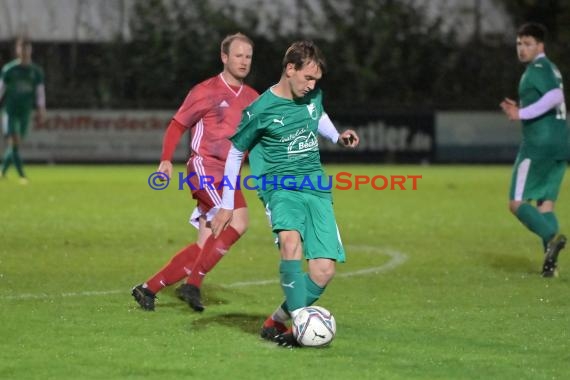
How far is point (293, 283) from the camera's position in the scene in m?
7.02

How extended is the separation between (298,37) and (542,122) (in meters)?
21.4

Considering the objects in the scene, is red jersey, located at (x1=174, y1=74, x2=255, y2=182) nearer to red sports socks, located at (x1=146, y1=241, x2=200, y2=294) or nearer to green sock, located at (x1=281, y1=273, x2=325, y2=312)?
red sports socks, located at (x1=146, y1=241, x2=200, y2=294)

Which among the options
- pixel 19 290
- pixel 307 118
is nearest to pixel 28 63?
pixel 19 290

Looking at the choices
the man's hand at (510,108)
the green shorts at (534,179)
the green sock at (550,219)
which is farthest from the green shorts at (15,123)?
the man's hand at (510,108)

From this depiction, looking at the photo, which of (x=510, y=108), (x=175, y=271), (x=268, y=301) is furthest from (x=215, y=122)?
(x=510, y=108)

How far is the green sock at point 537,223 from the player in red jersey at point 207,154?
110 inches

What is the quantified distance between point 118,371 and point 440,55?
27.2 m

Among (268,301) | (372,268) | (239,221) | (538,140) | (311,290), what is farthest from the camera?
(372,268)

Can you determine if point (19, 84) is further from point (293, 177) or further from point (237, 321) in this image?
point (293, 177)

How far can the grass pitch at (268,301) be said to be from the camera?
646 centimetres

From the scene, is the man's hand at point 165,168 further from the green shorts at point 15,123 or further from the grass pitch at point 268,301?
the green shorts at point 15,123

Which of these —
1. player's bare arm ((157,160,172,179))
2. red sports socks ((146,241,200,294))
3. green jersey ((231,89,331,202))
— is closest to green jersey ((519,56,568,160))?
red sports socks ((146,241,200,294))

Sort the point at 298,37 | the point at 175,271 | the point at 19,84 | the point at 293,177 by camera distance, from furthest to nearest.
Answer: the point at 298,37
the point at 19,84
the point at 175,271
the point at 293,177

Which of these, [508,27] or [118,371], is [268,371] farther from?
[508,27]
